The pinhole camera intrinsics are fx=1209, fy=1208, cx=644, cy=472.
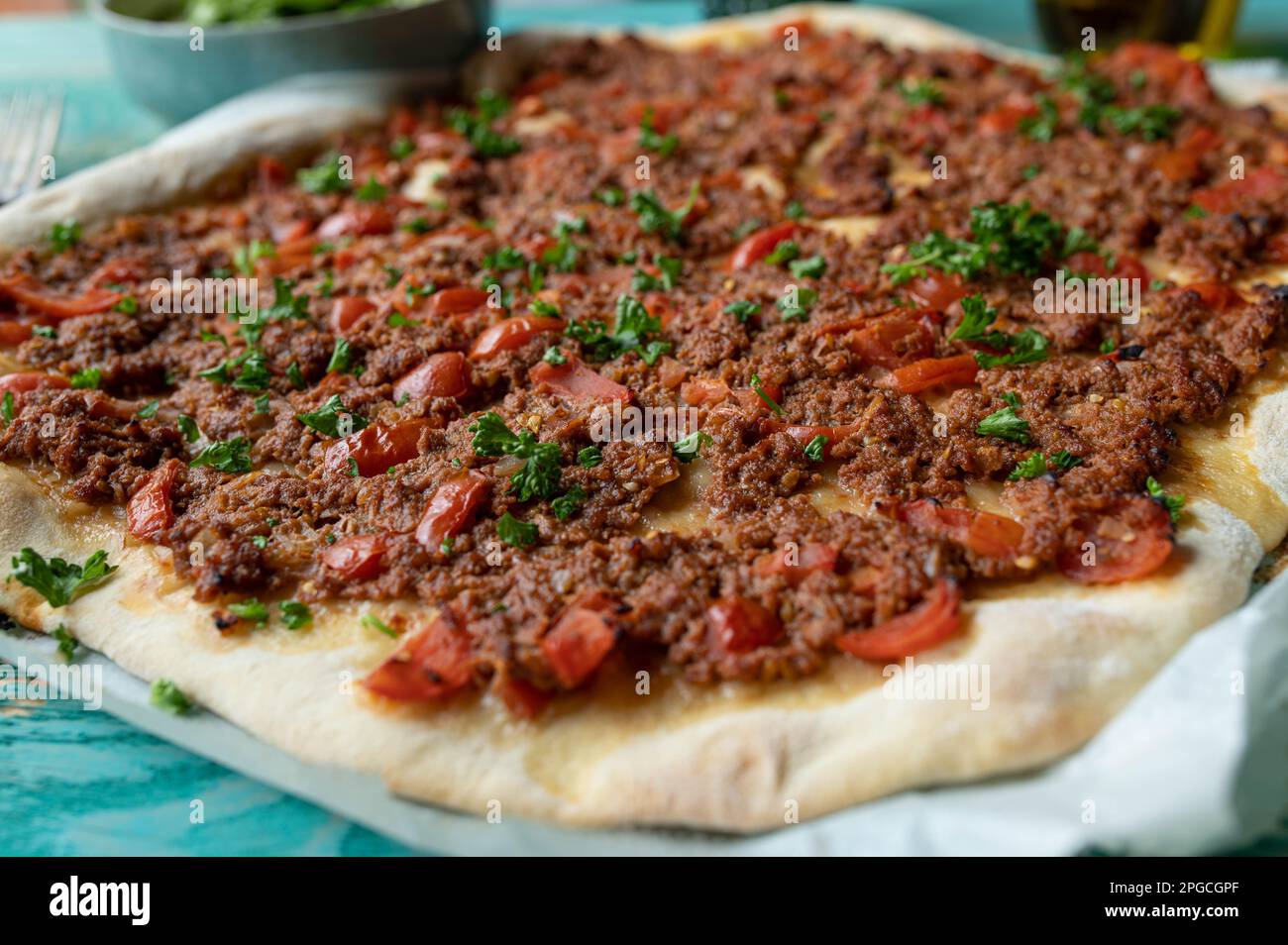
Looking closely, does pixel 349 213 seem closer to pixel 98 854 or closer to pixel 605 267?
pixel 605 267

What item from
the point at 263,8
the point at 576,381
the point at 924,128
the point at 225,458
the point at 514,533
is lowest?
the point at 514,533

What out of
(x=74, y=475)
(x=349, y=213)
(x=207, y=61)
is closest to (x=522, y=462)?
(x=74, y=475)

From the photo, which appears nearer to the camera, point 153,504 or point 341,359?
point 153,504

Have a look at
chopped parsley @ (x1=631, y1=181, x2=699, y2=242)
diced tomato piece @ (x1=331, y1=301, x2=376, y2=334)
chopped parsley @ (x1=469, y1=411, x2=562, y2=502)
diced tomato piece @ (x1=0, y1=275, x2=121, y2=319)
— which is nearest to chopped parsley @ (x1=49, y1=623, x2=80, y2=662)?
chopped parsley @ (x1=469, y1=411, x2=562, y2=502)

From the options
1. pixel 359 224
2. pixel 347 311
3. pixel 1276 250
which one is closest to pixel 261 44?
pixel 359 224

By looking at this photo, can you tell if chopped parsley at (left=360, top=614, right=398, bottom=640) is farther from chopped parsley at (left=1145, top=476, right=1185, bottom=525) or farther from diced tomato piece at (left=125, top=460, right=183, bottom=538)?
chopped parsley at (left=1145, top=476, right=1185, bottom=525)

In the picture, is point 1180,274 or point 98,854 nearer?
point 98,854

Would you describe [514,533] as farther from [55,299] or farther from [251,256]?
[55,299]

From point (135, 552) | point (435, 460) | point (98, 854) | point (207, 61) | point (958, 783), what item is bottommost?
point (98, 854)
